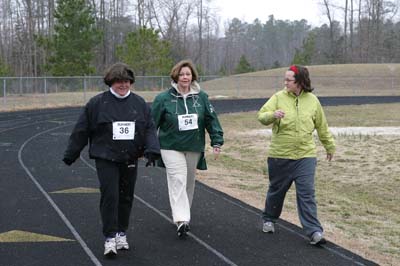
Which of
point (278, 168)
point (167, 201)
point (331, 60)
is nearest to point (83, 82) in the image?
point (167, 201)

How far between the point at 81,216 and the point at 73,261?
6.12 ft

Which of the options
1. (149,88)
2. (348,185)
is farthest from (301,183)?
(149,88)

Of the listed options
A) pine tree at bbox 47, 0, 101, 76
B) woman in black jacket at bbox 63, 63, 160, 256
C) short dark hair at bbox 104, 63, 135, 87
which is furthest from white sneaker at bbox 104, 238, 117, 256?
pine tree at bbox 47, 0, 101, 76

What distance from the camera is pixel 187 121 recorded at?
6516mm

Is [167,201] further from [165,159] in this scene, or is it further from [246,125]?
[246,125]

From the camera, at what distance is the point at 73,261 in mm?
5582

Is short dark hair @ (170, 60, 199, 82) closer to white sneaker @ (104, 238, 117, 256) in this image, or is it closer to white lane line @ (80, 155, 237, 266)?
white lane line @ (80, 155, 237, 266)

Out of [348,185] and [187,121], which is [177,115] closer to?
[187,121]

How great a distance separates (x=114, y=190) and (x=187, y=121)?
125cm

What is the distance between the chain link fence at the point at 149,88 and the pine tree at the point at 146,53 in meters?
4.02

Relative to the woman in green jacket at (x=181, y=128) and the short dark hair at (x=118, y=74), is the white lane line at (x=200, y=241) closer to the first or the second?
the woman in green jacket at (x=181, y=128)

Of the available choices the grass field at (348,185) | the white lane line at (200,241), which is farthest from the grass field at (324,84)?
the white lane line at (200,241)

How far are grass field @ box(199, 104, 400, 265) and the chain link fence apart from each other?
16.1 meters

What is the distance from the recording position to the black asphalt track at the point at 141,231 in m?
5.77
